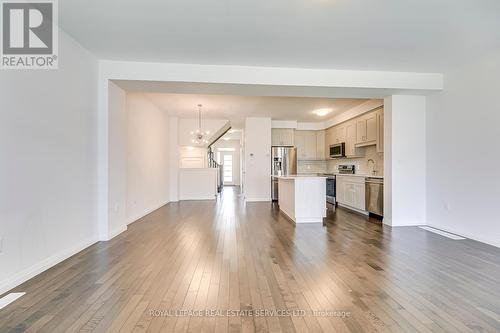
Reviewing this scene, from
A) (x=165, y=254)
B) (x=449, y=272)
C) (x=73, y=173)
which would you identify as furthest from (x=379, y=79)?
(x=73, y=173)

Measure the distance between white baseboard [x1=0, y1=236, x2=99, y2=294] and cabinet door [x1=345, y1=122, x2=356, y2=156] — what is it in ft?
20.6

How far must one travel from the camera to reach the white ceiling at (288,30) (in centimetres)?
235

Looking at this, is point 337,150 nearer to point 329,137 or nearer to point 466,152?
point 329,137

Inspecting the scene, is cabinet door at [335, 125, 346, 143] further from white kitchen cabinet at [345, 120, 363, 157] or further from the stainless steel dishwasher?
the stainless steel dishwasher

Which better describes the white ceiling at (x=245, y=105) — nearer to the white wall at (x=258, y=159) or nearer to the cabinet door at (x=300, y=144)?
the white wall at (x=258, y=159)

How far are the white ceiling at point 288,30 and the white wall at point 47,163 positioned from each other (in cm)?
69

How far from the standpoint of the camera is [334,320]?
1705 millimetres

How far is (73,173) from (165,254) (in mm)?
1571

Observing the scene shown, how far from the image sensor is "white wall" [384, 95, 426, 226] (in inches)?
174

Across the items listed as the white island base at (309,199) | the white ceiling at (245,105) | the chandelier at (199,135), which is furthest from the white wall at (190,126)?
the white island base at (309,199)

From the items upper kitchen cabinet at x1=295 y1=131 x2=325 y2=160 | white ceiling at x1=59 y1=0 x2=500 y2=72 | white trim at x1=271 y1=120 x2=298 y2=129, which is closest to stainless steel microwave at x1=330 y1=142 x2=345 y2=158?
upper kitchen cabinet at x1=295 y1=131 x2=325 y2=160

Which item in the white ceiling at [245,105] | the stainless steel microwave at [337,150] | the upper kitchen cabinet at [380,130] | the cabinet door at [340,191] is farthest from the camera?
the stainless steel microwave at [337,150]

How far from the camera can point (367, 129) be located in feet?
19.3

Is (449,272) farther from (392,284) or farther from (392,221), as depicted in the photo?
(392,221)
